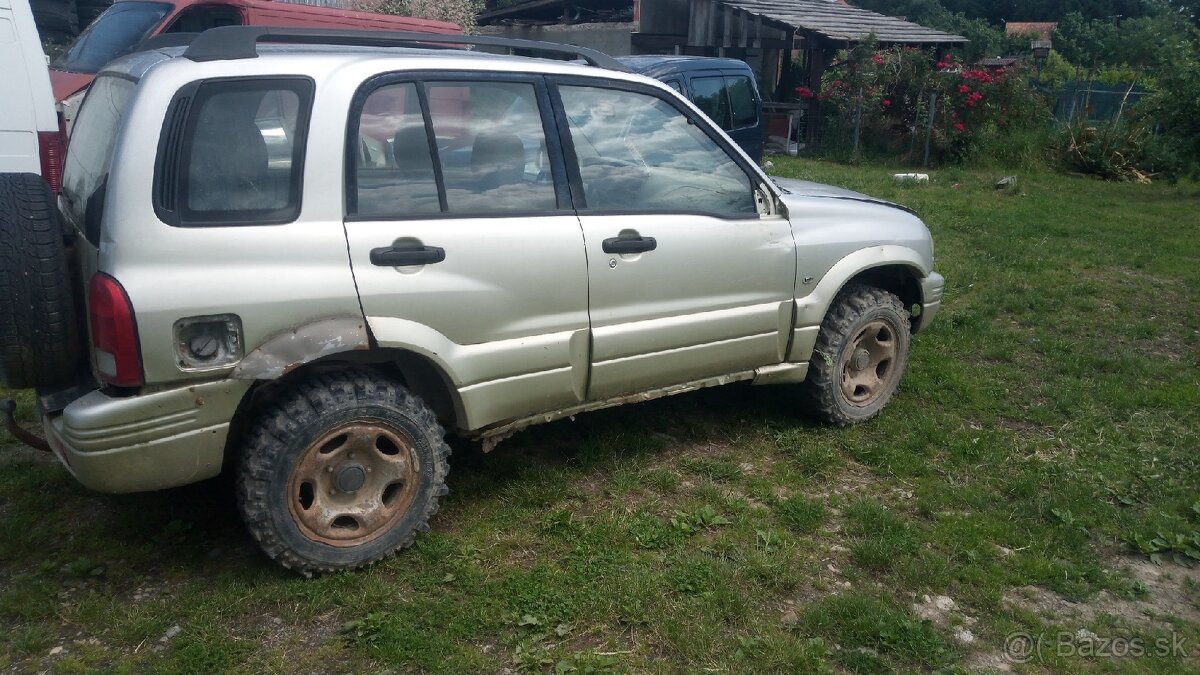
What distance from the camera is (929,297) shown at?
5277 mm

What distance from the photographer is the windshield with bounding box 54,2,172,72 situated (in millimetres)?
9367

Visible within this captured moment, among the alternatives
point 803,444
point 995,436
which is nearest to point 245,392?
point 803,444

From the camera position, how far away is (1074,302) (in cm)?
741

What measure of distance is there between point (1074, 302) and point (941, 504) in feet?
13.1

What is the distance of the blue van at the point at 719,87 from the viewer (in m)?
9.40

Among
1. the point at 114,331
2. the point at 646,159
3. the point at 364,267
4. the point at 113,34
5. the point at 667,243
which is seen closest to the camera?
the point at 114,331

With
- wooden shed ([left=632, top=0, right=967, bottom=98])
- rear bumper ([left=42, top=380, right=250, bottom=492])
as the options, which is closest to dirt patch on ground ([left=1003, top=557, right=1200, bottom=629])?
rear bumper ([left=42, top=380, right=250, bottom=492])

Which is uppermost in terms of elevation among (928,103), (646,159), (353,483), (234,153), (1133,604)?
(234,153)

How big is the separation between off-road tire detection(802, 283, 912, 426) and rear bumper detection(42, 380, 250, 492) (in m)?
2.84

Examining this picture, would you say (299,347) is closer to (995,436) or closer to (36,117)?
(995,436)

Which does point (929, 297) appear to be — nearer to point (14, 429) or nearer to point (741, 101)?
point (14, 429)

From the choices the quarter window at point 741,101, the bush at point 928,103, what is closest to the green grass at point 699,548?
the quarter window at point 741,101

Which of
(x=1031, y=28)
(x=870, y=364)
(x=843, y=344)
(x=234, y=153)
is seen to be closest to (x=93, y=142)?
(x=234, y=153)

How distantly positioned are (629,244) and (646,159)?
0.48 meters
